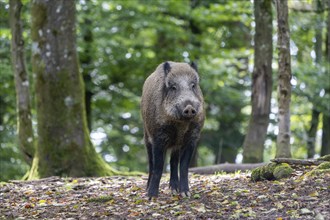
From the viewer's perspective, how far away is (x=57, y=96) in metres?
12.1

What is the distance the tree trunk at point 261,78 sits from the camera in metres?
13.0

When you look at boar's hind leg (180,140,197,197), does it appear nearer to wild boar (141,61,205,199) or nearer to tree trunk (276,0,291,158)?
wild boar (141,61,205,199)

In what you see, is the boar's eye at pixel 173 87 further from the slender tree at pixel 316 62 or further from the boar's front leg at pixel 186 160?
the slender tree at pixel 316 62

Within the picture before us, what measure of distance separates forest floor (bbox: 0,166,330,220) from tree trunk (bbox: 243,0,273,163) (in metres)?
3.62

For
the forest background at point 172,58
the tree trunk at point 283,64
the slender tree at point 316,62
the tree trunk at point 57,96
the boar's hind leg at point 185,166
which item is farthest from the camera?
the forest background at point 172,58

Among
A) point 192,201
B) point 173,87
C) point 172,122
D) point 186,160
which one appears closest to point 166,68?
point 173,87

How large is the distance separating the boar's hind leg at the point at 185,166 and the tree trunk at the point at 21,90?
608 cm

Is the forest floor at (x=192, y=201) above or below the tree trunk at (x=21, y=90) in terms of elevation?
below

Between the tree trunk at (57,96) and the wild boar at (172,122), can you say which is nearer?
the wild boar at (172,122)

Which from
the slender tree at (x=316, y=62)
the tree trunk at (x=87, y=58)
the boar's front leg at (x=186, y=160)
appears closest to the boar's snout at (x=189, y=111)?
the boar's front leg at (x=186, y=160)

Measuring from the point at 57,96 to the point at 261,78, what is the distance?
424cm

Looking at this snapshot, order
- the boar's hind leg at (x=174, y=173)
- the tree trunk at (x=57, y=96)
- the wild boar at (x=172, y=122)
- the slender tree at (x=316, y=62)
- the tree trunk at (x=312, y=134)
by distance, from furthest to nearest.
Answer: the tree trunk at (x=312, y=134)
the slender tree at (x=316, y=62)
the tree trunk at (x=57, y=96)
the boar's hind leg at (x=174, y=173)
the wild boar at (x=172, y=122)

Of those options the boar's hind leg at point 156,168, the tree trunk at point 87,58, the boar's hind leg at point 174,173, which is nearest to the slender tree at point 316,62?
the tree trunk at point 87,58

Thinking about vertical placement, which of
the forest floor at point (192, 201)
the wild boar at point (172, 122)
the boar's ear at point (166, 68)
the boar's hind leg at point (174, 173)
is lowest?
the forest floor at point (192, 201)
